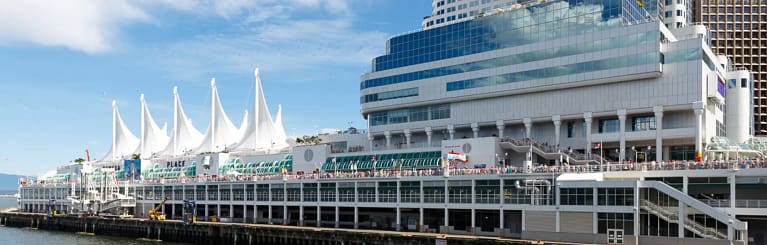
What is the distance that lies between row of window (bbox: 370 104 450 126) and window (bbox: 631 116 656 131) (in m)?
23.8

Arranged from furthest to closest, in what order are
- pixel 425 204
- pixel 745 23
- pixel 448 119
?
pixel 745 23, pixel 448 119, pixel 425 204

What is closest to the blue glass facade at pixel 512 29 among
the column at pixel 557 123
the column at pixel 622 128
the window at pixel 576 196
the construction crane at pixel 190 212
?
the column at pixel 557 123

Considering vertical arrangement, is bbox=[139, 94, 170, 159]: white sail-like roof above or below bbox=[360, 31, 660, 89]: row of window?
below

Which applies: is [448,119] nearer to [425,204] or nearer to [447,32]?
[447,32]

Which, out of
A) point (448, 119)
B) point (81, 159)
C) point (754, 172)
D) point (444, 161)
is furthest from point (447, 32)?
point (81, 159)

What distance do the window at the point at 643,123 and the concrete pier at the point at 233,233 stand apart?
80.7 ft

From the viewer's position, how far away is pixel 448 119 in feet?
326

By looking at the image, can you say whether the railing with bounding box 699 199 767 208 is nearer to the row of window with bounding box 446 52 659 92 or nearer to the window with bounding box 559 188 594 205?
the window with bounding box 559 188 594 205

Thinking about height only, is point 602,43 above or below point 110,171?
above

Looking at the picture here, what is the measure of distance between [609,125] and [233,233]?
4240 cm

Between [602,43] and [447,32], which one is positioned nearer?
[602,43]

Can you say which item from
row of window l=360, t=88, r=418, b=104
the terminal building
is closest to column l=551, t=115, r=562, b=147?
the terminal building

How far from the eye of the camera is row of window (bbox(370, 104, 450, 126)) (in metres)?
100

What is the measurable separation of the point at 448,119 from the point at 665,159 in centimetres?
2696
